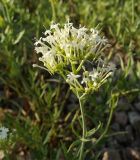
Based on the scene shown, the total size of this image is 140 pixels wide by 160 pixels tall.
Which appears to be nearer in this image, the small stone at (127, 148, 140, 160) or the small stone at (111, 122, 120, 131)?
the small stone at (127, 148, 140, 160)

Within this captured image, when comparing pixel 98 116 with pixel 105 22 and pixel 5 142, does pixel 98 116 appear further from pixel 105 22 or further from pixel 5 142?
pixel 105 22

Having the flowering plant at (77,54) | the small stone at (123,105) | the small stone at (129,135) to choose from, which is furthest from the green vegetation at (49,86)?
the flowering plant at (77,54)

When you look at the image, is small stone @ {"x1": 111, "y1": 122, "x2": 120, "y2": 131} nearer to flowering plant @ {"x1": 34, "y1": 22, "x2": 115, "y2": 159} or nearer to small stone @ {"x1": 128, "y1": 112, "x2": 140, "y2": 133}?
small stone @ {"x1": 128, "y1": 112, "x2": 140, "y2": 133}

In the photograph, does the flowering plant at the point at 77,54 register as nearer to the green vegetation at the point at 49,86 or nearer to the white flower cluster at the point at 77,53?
the white flower cluster at the point at 77,53

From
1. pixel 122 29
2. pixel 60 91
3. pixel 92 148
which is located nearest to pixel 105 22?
pixel 122 29

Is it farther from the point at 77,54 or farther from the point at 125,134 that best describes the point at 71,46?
the point at 125,134

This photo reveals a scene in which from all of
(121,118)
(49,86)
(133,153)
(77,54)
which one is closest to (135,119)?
(121,118)

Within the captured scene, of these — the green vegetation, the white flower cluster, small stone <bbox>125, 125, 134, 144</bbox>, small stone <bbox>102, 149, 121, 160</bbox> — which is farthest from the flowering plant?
small stone <bbox>125, 125, 134, 144</bbox>
